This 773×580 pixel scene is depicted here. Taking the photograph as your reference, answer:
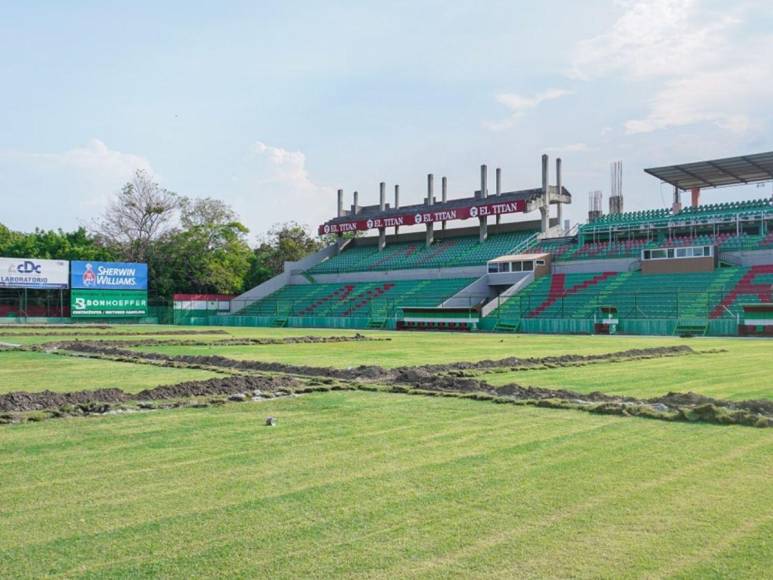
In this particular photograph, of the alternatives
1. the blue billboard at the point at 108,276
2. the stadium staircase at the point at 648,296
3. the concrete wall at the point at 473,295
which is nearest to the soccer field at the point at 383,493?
the stadium staircase at the point at 648,296

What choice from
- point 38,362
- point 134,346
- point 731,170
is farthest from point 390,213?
point 38,362

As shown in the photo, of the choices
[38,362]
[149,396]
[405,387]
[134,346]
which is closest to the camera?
[149,396]

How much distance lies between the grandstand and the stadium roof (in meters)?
0.15

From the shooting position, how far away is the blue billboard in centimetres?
6631

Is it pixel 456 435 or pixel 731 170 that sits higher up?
pixel 731 170

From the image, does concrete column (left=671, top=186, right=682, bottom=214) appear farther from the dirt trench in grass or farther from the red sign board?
the dirt trench in grass

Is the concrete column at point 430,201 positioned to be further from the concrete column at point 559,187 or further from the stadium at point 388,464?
the stadium at point 388,464

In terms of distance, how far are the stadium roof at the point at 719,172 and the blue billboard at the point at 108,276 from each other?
48.3m

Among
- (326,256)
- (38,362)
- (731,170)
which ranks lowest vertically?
(38,362)

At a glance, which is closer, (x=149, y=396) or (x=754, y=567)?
(x=754, y=567)

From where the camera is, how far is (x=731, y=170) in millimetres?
61594

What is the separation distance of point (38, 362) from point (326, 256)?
62.6 metres

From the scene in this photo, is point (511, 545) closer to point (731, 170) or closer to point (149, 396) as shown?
point (149, 396)

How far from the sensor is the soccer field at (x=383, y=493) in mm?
4867
